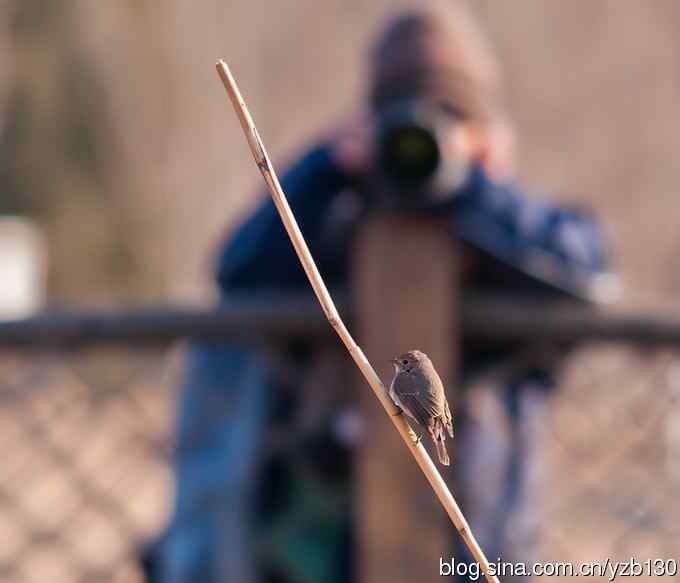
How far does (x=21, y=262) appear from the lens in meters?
7.54

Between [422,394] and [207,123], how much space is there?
23.9 feet

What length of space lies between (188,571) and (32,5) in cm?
746

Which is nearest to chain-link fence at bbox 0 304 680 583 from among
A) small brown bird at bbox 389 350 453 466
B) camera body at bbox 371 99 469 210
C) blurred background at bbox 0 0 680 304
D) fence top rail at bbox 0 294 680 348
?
fence top rail at bbox 0 294 680 348

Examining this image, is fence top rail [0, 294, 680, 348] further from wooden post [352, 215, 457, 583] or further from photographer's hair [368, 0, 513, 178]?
photographer's hair [368, 0, 513, 178]

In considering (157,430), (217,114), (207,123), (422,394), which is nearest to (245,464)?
(157,430)

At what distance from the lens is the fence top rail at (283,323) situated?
1266 mm

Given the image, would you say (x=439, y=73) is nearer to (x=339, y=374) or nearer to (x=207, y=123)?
(x=339, y=374)

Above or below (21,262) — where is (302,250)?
above

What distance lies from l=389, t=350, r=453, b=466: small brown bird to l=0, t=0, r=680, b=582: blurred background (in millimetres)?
1366

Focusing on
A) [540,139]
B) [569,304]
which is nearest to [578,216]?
[569,304]

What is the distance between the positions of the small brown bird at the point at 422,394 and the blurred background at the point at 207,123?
4.48 feet

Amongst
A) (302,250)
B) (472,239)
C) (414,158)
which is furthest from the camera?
(472,239)

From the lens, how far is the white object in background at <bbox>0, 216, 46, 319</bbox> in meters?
7.31

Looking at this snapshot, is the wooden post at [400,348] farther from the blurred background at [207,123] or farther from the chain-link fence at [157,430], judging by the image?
the blurred background at [207,123]
